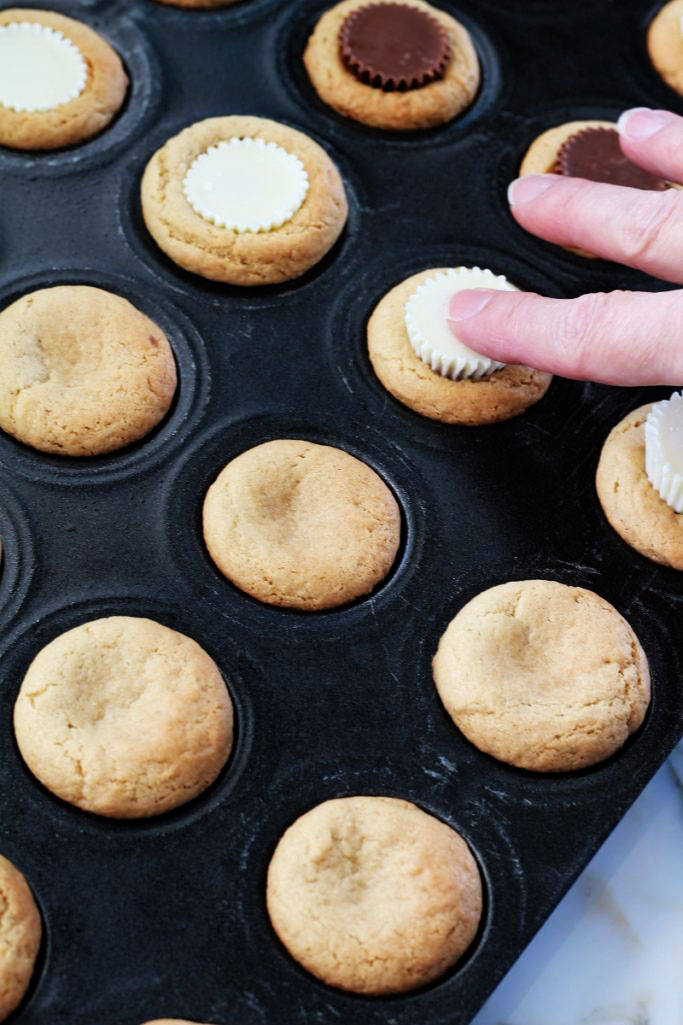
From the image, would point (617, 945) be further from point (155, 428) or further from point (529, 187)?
point (529, 187)

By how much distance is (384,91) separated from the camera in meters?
2.21

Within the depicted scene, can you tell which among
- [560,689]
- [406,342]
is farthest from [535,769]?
[406,342]

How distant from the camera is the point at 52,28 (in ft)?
7.04

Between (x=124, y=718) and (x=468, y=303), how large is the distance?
33.8 inches

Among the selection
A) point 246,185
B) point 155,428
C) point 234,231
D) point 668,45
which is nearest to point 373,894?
point 155,428

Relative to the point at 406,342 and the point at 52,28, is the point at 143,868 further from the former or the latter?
the point at 52,28

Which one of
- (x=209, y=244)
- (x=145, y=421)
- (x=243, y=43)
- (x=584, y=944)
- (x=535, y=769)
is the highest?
(x=243, y=43)

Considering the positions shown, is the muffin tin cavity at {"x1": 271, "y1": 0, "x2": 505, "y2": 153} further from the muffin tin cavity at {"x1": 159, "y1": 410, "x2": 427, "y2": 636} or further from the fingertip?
the muffin tin cavity at {"x1": 159, "y1": 410, "x2": 427, "y2": 636}

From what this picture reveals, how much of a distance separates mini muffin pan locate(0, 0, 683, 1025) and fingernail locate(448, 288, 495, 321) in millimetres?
182

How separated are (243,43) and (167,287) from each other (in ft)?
2.08

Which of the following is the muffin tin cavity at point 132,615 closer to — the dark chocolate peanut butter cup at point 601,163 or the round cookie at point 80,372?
the round cookie at point 80,372

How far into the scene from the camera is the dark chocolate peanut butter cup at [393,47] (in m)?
2.20

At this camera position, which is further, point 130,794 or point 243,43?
point 243,43

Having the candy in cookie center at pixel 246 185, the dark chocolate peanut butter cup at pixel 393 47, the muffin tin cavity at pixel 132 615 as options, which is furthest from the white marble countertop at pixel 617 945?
the dark chocolate peanut butter cup at pixel 393 47
